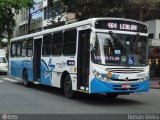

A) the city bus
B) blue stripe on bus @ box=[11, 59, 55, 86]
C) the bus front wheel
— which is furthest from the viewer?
blue stripe on bus @ box=[11, 59, 55, 86]

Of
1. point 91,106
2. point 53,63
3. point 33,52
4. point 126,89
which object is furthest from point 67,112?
point 33,52

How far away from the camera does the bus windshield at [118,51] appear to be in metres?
14.9

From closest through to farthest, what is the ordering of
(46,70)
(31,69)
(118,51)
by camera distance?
(118,51) < (46,70) < (31,69)

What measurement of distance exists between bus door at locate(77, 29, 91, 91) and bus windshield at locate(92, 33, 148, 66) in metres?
0.60

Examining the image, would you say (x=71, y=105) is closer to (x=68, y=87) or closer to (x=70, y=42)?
(x=68, y=87)

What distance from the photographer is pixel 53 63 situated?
62.3 feet

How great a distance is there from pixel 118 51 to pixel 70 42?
2.73 m

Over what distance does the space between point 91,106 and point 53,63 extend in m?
4.76

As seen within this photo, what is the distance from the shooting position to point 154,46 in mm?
32312

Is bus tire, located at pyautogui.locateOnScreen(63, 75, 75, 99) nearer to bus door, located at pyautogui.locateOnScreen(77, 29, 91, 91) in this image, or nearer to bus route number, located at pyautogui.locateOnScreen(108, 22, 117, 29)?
bus door, located at pyautogui.locateOnScreen(77, 29, 91, 91)

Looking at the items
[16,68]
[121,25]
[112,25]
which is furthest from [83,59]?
[16,68]

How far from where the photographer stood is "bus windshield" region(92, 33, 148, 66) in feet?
48.9

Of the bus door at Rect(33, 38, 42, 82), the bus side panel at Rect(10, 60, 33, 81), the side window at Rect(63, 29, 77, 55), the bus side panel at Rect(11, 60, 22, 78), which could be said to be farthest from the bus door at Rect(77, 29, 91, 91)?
the bus side panel at Rect(11, 60, 22, 78)

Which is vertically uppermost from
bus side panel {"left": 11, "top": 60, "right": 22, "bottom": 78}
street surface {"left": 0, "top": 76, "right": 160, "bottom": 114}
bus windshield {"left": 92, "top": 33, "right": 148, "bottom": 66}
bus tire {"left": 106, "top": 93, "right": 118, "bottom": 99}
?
bus windshield {"left": 92, "top": 33, "right": 148, "bottom": 66}
